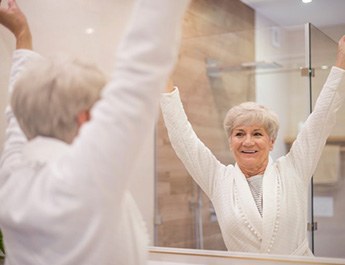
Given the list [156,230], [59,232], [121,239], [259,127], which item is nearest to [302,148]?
[259,127]

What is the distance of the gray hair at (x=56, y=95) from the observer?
0.75m

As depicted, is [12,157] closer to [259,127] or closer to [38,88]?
[38,88]

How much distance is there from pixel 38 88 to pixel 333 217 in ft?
3.72

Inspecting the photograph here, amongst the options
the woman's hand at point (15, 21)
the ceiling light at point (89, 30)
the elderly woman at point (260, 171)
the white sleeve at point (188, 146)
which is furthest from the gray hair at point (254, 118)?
the woman's hand at point (15, 21)

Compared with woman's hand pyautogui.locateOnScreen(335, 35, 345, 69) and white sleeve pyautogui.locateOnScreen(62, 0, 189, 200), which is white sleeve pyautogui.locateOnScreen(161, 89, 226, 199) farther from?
white sleeve pyautogui.locateOnScreen(62, 0, 189, 200)

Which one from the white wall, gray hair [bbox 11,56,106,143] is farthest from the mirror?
gray hair [bbox 11,56,106,143]

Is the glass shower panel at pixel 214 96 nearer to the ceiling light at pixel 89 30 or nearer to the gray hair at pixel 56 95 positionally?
the ceiling light at pixel 89 30

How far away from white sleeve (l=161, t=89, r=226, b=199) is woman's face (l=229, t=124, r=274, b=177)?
0.07 meters

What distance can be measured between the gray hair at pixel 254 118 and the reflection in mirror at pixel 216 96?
5 centimetres

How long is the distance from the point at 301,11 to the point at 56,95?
1.20 m

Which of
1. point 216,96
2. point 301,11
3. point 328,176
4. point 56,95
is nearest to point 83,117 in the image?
point 56,95

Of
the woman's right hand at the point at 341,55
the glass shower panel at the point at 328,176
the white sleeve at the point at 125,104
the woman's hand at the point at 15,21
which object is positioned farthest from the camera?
the glass shower panel at the point at 328,176

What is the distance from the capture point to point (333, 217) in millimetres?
A: 1581

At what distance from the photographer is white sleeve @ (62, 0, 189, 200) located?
708 mm
